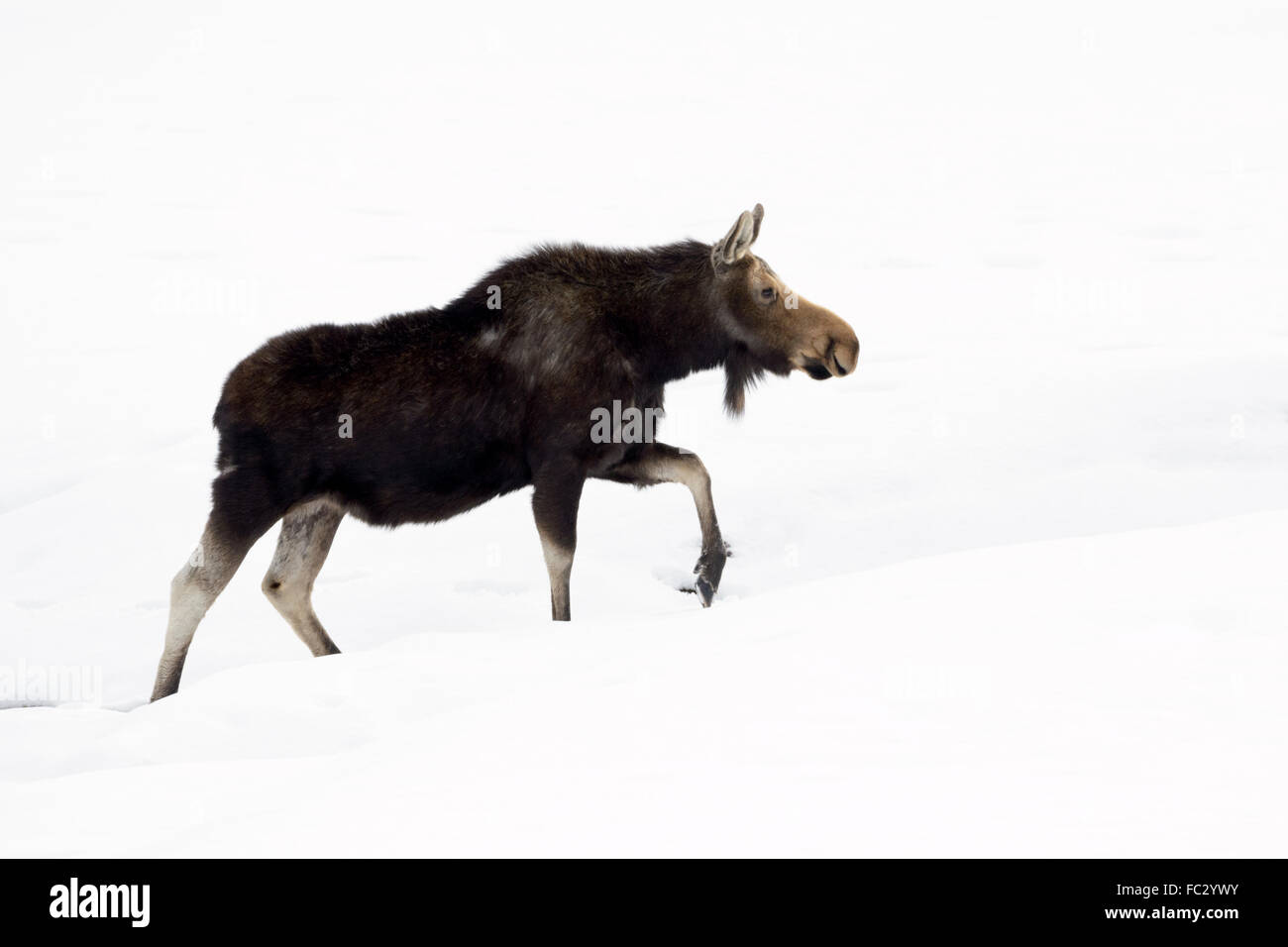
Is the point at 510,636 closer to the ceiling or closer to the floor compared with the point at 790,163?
closer to the floor

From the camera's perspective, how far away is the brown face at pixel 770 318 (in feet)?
22.2

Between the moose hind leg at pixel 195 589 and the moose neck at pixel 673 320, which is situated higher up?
the moose neck at pixel 673 320

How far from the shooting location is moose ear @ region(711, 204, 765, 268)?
671 centimetres


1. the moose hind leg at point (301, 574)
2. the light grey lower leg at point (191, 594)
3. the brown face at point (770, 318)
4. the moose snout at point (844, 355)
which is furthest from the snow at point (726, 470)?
the brown face at point (770, 318)

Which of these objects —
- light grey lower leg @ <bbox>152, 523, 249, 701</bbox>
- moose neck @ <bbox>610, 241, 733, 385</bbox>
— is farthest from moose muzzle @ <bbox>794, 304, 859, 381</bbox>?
light grey lower leg @ <bbox>152, 523, 249, 701</bbox>

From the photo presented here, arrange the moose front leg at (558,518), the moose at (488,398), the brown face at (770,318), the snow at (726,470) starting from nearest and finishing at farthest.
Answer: the snow at (726,470) → the moose at (488,398) → the moose front leg at (558,518) → the brown face at (770,318)

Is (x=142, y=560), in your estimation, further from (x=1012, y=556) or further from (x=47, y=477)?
(x=1012, y=556)

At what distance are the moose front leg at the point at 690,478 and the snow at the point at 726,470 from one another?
0.49 metres

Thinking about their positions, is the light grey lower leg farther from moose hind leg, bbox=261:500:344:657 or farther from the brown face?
the brown face

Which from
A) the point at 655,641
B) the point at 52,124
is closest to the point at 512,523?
the point at 655,641

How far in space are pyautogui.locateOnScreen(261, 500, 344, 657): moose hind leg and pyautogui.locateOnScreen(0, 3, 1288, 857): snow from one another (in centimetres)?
54

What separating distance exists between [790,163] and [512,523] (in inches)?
467

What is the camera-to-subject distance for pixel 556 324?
6.55 meters

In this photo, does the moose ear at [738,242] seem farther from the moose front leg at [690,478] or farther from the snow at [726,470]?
the snow at [726,470]
